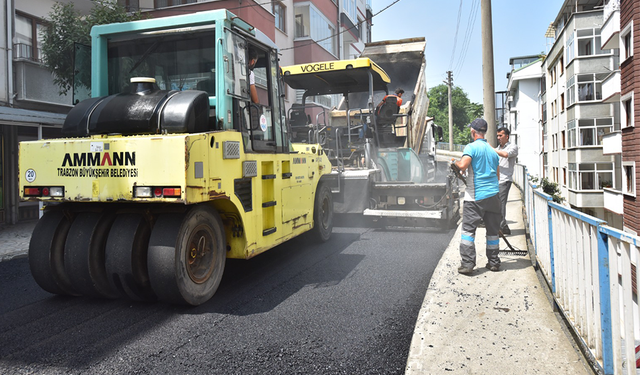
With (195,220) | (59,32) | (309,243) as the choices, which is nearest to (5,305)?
(195,220)

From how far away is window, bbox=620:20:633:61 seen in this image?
18763 mm

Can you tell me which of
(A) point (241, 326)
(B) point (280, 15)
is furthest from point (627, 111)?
(A) point (241, 326)

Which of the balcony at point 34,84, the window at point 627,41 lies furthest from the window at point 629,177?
the balcony at point 34,84

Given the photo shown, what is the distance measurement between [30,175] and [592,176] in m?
30.7

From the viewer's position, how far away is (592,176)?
94.6 ft

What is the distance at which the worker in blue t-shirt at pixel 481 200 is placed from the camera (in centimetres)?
523

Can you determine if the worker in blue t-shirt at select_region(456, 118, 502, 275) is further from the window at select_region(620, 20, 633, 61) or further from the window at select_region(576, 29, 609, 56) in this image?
the window at select_region(576, 29, 609, 56)

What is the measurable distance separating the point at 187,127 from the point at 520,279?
11.5 feet

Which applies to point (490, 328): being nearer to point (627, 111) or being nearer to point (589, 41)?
point (627, 111)

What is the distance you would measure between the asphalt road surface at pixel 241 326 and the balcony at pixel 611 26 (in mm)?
20456

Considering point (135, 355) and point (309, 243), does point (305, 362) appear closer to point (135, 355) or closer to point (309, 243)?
point (135, 355)

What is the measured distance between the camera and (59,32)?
10766 mm

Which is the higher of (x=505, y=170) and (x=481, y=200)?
(x=505, y=170)

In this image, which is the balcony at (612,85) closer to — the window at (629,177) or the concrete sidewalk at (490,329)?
the window at (629,177)
